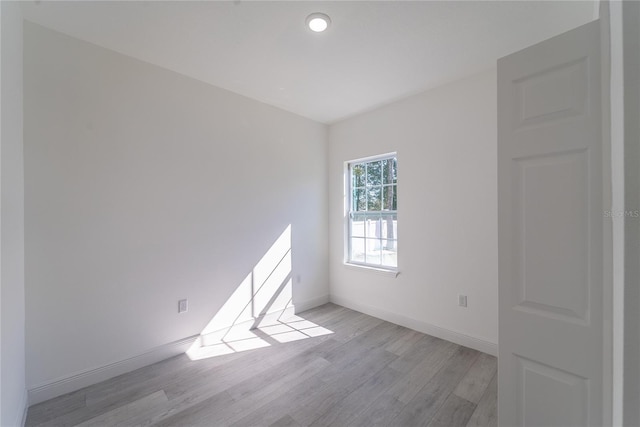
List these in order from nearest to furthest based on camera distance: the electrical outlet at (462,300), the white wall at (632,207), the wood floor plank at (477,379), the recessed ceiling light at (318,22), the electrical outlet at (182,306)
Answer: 1. the white wall at (632,207)
2. the recessed ceiling light at (318,22)
3. the wood floor plank at (477,379)
4. the electrical outlet at (182,306)
5. the electrical outlet at (462,300)

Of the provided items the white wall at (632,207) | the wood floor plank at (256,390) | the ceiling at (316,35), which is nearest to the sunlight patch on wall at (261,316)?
the wood floor plank at (256,390)

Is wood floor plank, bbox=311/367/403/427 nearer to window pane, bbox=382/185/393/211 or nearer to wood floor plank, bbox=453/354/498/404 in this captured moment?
wood floor plank, bbox=453/354/498/404

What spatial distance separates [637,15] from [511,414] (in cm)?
161

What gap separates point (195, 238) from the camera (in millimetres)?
2525

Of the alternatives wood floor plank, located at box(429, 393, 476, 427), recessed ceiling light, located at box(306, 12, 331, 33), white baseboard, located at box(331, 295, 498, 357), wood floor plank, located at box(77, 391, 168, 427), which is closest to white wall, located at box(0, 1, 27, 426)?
wood floor plank, located at box(77, 391, 168, 427)

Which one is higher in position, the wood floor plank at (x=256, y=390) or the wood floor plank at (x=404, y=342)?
the wood floor plank at (x=256, y=390)

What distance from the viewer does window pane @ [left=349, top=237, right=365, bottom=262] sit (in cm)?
362

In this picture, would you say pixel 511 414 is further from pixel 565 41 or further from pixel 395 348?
pixel 565 41

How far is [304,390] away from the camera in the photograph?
192cm

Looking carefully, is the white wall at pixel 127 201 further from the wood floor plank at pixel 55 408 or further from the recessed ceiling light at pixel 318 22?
the recessed ceiling light at pixel 318 22

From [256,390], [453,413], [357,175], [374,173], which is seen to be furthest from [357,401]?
[357,175]

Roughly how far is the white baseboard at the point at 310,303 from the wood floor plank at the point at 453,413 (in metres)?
Result: 2.04

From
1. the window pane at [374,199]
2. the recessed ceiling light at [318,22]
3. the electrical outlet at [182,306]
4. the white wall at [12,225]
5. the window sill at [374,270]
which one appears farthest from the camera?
the window pane at [374,199]

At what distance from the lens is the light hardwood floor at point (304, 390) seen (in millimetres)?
1659
